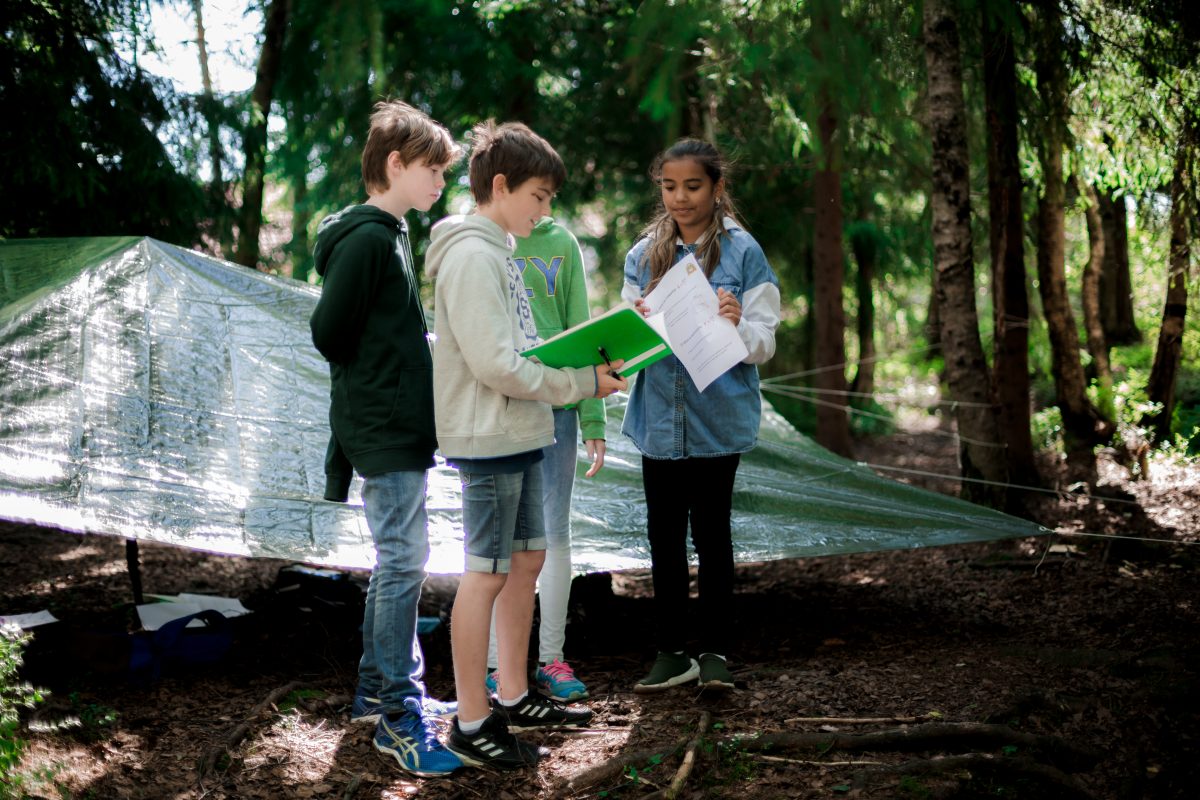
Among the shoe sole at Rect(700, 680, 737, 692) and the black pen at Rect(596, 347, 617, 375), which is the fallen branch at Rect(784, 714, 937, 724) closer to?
the shoe sole at Rect(700, 680, 737, 692)

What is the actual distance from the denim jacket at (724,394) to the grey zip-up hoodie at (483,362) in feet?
1.62

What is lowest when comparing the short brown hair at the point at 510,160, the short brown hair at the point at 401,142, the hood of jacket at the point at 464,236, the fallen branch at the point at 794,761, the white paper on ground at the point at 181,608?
the fallen branch at the point at 794,761

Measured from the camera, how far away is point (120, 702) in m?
2.97

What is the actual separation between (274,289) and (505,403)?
1.97m

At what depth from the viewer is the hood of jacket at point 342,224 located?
256cm

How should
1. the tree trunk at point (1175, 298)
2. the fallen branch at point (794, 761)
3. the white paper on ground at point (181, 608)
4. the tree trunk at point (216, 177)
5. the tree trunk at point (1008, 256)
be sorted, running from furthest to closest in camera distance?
the tree trunk at point (216, 177), the tree trunk at point (1008, 256), the tree trunk at point (1175, 298), the white paper on ground at point (181, 608), the fallen branch at point (794, 761)

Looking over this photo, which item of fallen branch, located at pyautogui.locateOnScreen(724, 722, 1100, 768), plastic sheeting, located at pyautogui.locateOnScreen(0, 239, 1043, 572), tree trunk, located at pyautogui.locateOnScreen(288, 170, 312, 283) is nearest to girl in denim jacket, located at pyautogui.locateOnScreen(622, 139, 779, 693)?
fallen branch, located at pyautogui.locateOnScreen(724, 722, 1100, 768)

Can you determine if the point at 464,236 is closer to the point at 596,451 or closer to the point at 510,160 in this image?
the point at 510,160

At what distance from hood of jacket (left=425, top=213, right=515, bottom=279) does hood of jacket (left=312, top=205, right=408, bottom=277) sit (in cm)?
22

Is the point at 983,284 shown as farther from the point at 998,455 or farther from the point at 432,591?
the point at 432,591

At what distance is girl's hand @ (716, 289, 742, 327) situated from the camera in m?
2.73

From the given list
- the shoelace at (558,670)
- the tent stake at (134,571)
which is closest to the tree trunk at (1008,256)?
the shoelace at (558,670)

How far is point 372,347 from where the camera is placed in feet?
8.38

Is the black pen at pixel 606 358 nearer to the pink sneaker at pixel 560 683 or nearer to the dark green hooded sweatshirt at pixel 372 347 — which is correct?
the dark green hooded sweatshirt at pixel 372 347
